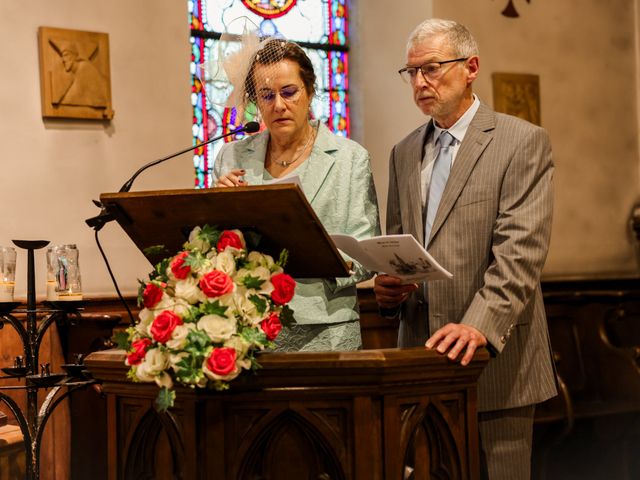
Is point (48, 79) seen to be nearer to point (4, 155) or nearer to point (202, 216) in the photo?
point (4, 155)

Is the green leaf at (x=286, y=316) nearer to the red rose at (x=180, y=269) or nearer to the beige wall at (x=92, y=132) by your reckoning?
the red rose at (x=180, y=269)

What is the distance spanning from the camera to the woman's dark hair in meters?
2.97

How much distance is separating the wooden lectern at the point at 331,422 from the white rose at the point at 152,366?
12 centimetres

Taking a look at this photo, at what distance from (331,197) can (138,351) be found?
96cm

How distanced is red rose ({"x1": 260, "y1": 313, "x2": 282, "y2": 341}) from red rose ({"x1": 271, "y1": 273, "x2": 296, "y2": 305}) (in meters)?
0.04

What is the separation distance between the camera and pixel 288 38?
621 cm

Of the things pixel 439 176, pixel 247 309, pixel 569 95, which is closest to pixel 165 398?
pixel 247 309

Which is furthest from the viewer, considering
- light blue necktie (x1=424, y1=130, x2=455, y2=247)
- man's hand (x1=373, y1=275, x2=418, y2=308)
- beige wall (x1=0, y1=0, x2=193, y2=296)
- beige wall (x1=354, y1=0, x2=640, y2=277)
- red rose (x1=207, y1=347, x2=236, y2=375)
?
beige wall (x1=354, y1=0, x2=640, y2=277)

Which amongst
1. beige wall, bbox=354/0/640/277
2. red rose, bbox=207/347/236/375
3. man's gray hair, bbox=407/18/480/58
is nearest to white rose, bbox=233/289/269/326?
red rose, bbox=207/347/236/375

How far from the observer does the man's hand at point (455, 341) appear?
2.28 meters

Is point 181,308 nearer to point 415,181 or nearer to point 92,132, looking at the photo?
point 415,181

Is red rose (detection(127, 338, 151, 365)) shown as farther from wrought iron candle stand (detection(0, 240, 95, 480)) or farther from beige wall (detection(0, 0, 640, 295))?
beige wall (detection(0, 0, 640, 295))

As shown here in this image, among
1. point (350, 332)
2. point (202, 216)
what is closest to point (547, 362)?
point (350, 332)

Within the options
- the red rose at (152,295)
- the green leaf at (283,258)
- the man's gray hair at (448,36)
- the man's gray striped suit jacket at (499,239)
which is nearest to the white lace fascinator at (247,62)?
the man's gray hair at (448,36)
